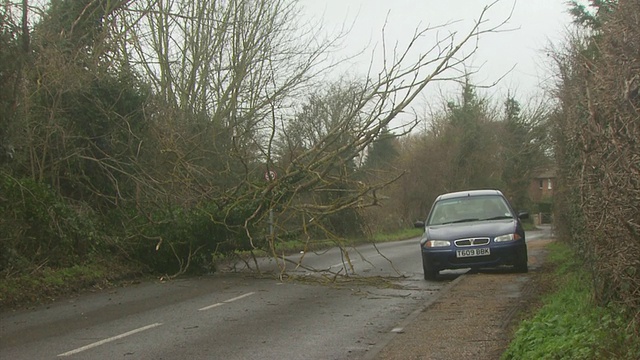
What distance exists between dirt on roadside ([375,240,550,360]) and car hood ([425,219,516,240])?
1137mm

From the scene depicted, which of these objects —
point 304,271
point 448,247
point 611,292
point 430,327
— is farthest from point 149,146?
point 611,292

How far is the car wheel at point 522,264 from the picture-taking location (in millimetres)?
15969

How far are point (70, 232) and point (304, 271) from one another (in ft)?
17.7

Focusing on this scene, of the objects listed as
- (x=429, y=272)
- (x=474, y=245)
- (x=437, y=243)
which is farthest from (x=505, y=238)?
(x=429, y=272)

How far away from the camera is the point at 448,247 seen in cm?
1568

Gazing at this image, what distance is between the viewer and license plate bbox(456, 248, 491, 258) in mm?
15625

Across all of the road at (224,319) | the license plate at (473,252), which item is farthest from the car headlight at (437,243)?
the road at (224,319)

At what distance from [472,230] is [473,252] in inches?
19.5

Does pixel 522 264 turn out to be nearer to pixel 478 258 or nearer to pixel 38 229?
pixel 478 258

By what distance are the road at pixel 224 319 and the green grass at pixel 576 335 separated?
1.87 meters

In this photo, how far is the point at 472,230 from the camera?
52.2ft

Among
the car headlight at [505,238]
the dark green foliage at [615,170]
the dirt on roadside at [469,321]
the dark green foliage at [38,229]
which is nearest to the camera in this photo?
the dark green foliage at [615,170]

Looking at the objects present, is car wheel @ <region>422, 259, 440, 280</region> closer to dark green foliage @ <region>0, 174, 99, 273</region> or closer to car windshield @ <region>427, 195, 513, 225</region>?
car windshield @ <region>427, 195, 513, 225</region>

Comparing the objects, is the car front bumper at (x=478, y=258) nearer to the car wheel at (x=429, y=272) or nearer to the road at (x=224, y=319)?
the car wheel at (x=429, y=272)
